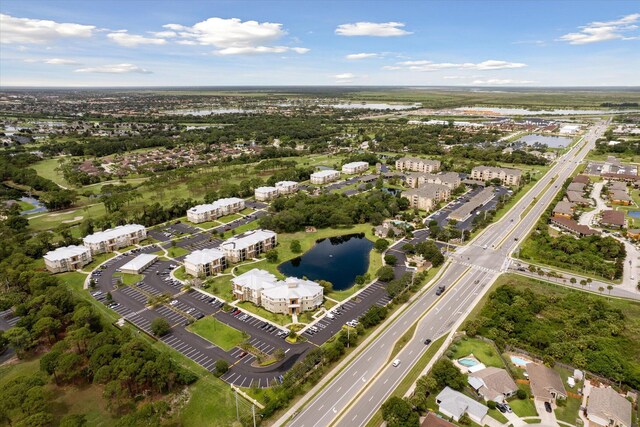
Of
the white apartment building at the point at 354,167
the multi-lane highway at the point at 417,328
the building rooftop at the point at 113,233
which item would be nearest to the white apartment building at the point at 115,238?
the building rooftop at the point at 113,233

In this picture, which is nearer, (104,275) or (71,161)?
(104,275)

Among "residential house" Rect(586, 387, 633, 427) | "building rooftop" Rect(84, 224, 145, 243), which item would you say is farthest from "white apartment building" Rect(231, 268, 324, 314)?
"residential house" Rect(586, 387, 633, 427)

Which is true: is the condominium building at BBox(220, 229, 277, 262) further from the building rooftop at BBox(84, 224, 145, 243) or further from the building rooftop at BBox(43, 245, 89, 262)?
the building rooftop at BBox(43, 245, 89, 262)

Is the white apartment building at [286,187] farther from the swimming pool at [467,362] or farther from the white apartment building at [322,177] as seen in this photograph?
the swimming pool at [467,362]

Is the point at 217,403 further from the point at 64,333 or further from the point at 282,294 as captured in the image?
the point at 64,333

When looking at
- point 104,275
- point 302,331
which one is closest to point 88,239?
point 104,275

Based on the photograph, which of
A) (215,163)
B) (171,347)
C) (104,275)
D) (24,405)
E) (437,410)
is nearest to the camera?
(24,405)

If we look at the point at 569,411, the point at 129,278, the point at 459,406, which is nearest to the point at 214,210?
the point at 129,278
